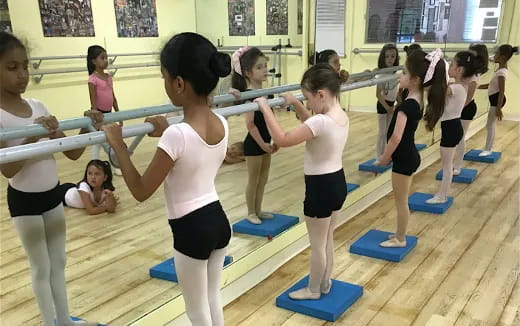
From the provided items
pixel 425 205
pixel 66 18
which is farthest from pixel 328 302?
pixel 66 18

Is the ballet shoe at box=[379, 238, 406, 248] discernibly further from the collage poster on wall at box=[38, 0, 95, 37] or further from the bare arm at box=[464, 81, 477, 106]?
the collage poster on wall at box=[38, 0, 95, 37]

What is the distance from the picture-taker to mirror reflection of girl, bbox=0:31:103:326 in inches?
58.1

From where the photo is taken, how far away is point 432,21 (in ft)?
17.8

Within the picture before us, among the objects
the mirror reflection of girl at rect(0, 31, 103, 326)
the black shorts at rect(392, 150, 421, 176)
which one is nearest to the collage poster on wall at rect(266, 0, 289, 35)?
the black shorts at rect(392, 150, 421, 176)

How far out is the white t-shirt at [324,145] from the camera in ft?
6.43

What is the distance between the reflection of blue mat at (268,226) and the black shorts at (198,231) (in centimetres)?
152

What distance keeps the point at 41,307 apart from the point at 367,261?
6.06 ft

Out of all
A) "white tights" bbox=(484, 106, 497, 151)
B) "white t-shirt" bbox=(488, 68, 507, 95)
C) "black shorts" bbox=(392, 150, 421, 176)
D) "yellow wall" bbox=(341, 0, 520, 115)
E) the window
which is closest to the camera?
"black shorts" bbox=(392, 150, 421, 176)

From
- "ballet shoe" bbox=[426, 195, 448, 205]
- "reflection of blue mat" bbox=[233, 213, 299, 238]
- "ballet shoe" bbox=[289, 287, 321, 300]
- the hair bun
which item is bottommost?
"ballet shoe" bbox=[426, 195, 448, 205]

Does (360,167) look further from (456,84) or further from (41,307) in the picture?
(41,307)

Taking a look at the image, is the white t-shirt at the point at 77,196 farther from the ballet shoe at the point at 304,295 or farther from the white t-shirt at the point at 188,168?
the white t-shirt at the point at 188,168

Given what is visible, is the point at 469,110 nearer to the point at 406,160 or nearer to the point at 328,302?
the point at 406,160

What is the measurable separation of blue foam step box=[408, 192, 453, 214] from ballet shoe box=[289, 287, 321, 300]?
1.67 m

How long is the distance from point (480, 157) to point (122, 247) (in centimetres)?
398
